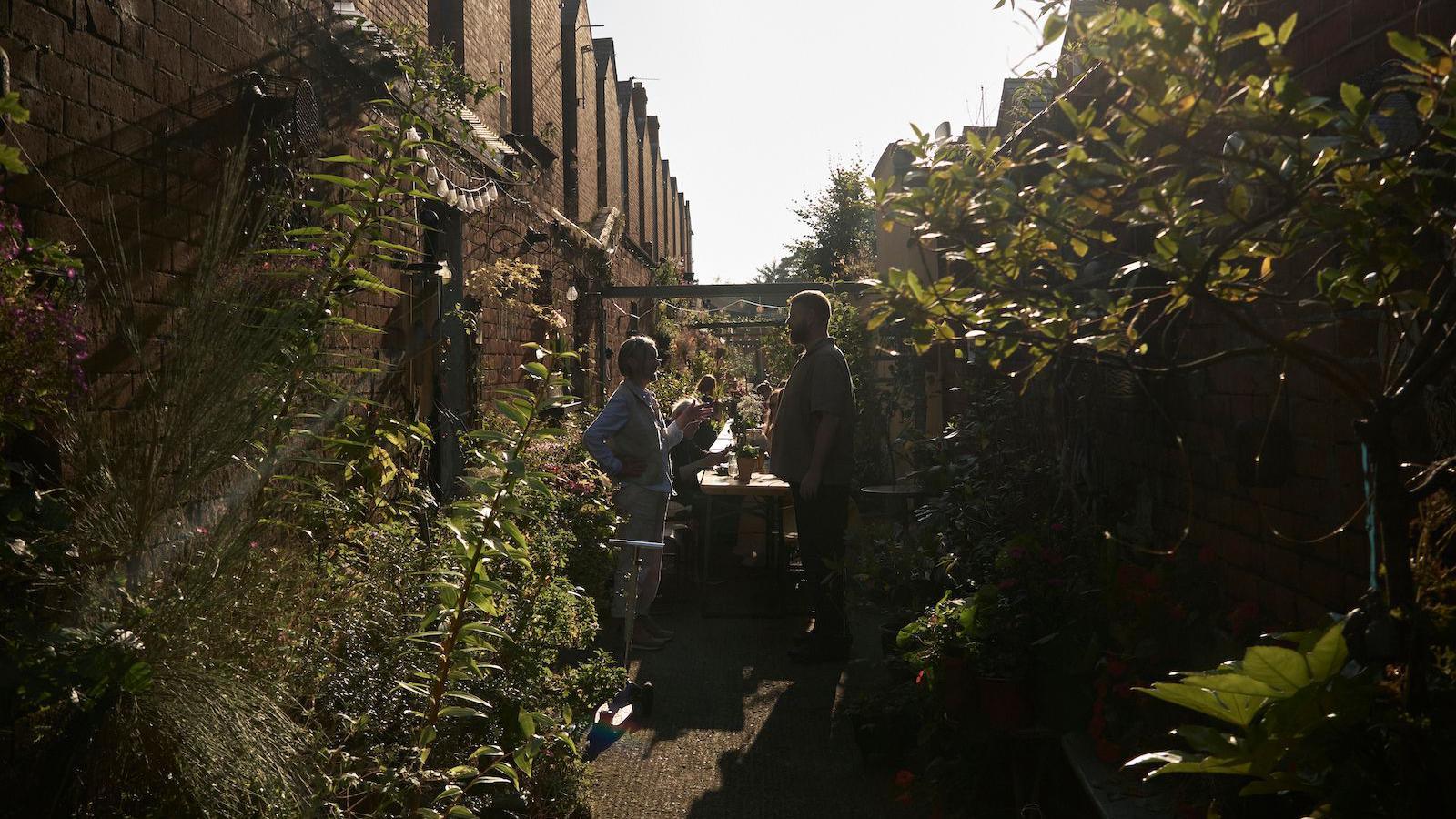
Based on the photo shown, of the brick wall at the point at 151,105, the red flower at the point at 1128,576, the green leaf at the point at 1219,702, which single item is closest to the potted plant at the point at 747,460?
the brick wall at the point at 151,105

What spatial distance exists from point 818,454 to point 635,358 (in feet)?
3.68

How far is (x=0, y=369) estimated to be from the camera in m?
1.89

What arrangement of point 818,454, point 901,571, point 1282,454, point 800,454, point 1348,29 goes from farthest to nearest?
point 800,454
point 818,454
point 901,571
point 1282,454
point 1348,29

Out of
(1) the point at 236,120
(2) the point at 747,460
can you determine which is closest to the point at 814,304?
(2) the point at 747,460

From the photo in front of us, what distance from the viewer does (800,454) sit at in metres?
5.76

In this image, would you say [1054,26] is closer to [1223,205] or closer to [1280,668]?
[1223,205]

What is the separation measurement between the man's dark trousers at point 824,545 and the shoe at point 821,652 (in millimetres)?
31

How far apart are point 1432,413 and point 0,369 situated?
2550mm

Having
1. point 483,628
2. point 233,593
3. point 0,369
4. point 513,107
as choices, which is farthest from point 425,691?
point 513,107

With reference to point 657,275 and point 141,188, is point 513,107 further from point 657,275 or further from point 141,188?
point 657,275

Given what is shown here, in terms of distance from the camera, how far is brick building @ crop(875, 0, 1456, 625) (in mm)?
2191

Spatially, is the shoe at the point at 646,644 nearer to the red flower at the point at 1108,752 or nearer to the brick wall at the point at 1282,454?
the brick wall at the point at 1282,454

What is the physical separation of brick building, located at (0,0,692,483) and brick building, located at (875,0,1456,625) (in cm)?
251

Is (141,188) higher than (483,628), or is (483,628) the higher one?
(141,188)
